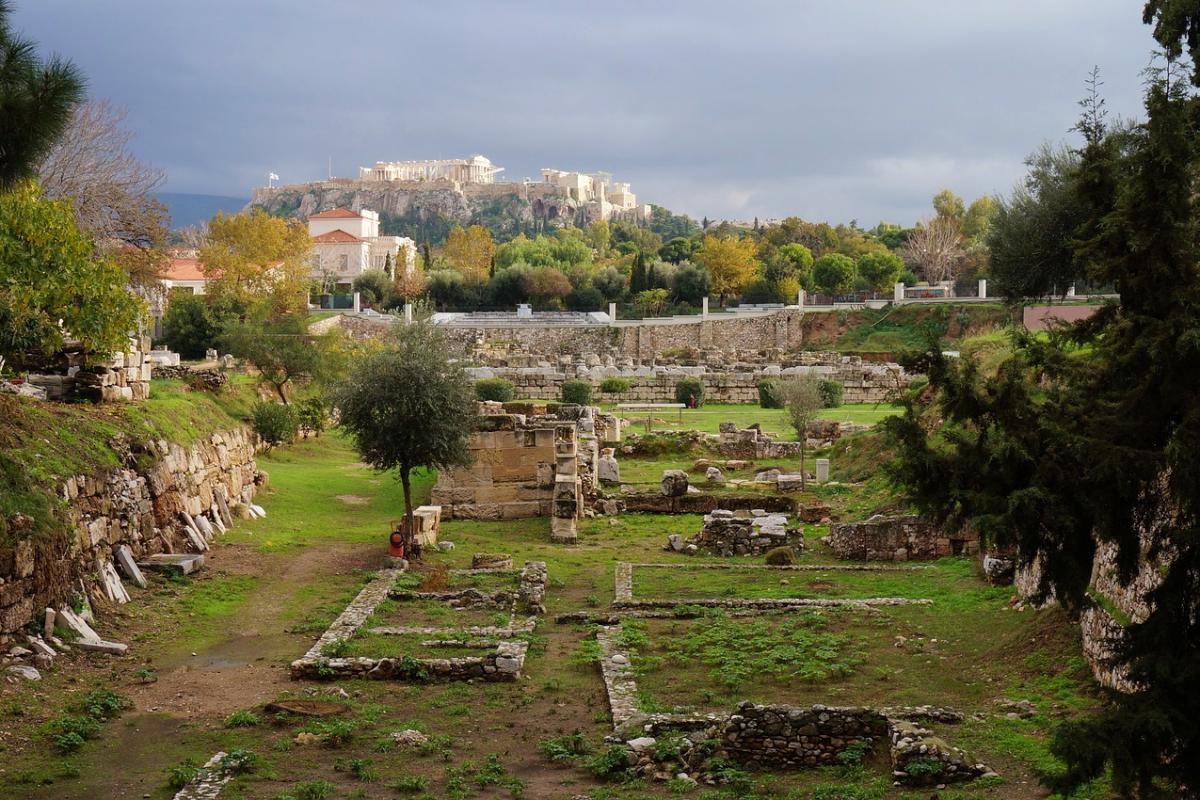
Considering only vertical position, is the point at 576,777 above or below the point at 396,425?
below

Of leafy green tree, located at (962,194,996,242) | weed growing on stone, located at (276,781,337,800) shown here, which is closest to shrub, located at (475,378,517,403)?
weed growing on stone, located at (276,781,337,800)

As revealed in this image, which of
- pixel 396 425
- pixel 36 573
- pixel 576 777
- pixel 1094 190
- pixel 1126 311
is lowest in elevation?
pixel 576 777

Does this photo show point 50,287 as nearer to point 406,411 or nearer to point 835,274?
point 406,411

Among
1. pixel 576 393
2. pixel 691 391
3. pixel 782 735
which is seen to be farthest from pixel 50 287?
pixel 691 391

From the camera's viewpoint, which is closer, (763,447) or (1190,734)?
Result: (1190,734)

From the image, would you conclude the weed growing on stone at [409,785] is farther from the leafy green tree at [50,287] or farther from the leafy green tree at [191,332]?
the leafy green tree at [191,332]

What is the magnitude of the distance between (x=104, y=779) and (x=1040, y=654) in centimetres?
854

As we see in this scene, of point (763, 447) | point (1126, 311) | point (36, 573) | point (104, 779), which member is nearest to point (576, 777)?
point (104, 779)

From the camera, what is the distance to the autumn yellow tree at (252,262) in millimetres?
54500

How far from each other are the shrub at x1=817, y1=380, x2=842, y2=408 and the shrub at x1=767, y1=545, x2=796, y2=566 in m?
24.0

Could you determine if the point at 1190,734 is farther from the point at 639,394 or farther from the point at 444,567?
the point at 639,394

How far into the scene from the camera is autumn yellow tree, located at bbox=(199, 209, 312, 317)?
54500 mm

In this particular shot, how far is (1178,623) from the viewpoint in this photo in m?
7.50

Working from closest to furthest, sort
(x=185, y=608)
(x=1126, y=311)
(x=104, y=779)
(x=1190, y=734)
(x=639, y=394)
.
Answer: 1. (x=1190, y=734)
2. (x=1126, y=311)
3. (x=104, y=779)
4. (x=185, y=608)
5. (x=639, y=394)
